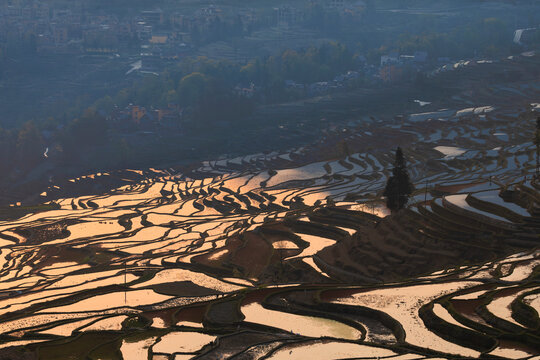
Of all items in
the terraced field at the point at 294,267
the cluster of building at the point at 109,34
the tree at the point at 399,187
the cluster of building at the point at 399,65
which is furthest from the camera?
the cluster of building at the point at 109,34

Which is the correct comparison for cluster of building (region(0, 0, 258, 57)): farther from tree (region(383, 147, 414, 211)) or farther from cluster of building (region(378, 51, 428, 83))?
tree (region(383, 147, 414, 211))

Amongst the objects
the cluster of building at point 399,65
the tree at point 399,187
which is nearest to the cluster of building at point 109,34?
the cluster of building at point 399,65

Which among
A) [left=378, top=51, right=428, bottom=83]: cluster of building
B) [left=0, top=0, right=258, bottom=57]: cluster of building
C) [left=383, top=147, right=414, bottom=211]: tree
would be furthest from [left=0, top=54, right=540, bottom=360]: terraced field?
[left=0, top=0, right=258, bottom=57]: cluster of building

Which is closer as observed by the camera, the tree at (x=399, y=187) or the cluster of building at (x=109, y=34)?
the tree at (x=399, y=187)

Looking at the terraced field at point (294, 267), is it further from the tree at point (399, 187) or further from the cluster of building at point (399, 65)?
the cluster of building at point (399, 65)

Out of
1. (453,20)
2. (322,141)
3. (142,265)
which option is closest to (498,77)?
(322,141)

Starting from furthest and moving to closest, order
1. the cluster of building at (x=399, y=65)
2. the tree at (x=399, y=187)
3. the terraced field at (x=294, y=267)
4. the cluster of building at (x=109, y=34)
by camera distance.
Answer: the cluster of building at (x=109, y=34) → the cluster of building at (x=399, y=65) → the tree at (x=399, y=187) → the terraced field at (x=294, y=267)
